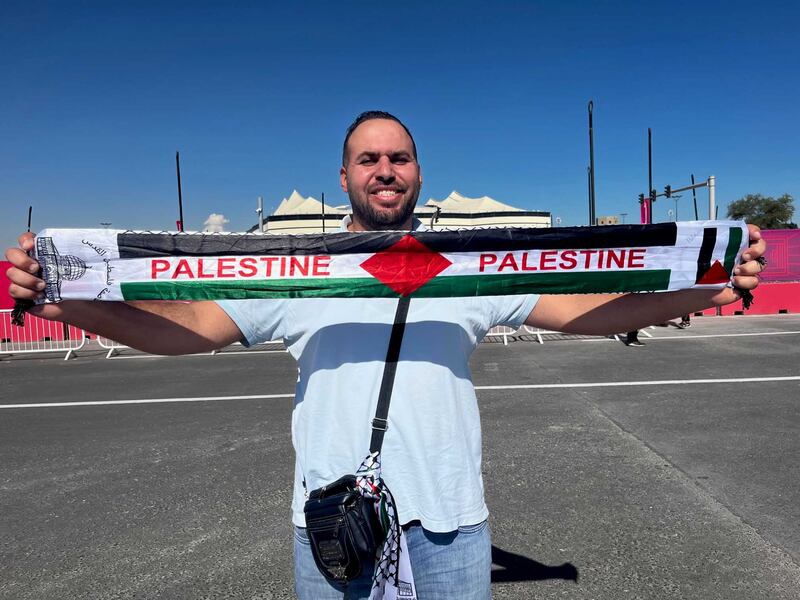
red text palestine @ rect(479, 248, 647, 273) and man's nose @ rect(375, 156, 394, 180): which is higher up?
man's nose @ rect(375, 156, 394, 180)

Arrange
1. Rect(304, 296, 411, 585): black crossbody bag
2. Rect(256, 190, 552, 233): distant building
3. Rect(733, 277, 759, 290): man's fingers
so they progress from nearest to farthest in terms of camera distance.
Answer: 1. Rect(304, 296, 411, 585): black crossbody bag
2. Rect(733, 277, 759, 290): man's fingers
3. Rect(256, 190, 552, 233): distant building

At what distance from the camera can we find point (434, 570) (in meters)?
1.84

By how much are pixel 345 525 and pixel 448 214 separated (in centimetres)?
6163

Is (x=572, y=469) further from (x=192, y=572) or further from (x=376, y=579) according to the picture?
(x=376, y=579)

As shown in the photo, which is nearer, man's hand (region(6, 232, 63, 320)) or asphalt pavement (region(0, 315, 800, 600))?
man's hand (region(6, 232, 63, 320))

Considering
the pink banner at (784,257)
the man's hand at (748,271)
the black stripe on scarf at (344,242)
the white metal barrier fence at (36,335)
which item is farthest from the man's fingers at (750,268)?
the pink banner at (784,257)

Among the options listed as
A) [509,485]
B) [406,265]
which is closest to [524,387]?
[509,485]

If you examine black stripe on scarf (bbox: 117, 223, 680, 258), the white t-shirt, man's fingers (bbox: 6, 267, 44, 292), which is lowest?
the white t-shirt

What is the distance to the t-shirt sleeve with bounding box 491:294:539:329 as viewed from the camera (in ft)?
7.04

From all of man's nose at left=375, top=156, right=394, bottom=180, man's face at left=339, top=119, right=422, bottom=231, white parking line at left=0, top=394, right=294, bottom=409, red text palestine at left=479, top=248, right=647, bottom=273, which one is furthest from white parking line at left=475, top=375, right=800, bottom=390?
man's nose at left=375, top=156, right=394, bottom=180

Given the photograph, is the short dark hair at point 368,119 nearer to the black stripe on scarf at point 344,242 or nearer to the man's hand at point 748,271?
the black stripe on scarf at point 344,242

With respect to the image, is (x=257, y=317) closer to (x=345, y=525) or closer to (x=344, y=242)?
(x=344, y=242)

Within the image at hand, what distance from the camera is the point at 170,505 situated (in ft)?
15.2

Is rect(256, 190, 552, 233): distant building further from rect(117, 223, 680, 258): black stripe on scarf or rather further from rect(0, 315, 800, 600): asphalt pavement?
rect(117, 223, 680, 258): black stripe on scarf
